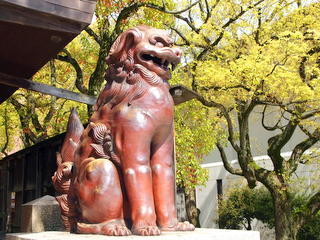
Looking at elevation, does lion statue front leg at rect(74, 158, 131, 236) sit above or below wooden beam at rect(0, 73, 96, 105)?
below

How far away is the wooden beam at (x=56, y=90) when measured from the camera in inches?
253

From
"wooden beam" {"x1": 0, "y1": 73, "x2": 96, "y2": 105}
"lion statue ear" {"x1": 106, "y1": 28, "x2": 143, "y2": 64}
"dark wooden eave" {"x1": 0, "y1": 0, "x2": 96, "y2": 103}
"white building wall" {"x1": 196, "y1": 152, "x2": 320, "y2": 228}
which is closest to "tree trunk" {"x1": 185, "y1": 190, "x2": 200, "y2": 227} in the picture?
"white building wall" {"x1": 196, "y1": 152, "x2": 320, "y2": 228}

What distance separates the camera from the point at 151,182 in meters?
3.95

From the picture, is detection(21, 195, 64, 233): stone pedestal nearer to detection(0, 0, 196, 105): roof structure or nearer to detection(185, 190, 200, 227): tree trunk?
detection(0, 0, 196, 105): roof structure

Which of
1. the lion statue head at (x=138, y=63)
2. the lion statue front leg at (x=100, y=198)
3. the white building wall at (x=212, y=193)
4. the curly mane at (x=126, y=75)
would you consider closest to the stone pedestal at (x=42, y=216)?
the lion statue front leg at (x=100, y=198)

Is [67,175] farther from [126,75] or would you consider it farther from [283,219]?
[283,219]

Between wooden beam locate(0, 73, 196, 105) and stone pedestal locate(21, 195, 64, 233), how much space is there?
180 centimetres

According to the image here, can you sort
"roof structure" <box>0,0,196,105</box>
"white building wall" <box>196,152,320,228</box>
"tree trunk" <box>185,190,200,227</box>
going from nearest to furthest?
"roof structure" <box>0,0,196,105</box>
"tree trunk" <box>185,190,200,227</box>
"white building wall" <box>196,152,320,228</box>

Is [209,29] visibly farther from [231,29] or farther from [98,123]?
[98,123]

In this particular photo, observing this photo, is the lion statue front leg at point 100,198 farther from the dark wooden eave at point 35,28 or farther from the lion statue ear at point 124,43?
the dark wooden eave at point 35,28

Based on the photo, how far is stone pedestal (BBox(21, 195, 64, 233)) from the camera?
6035 mm

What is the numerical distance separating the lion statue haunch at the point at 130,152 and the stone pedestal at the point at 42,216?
1845 mm

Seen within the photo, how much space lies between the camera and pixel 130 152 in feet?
12.7

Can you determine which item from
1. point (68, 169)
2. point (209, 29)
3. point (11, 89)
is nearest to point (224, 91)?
point (209, 29)
